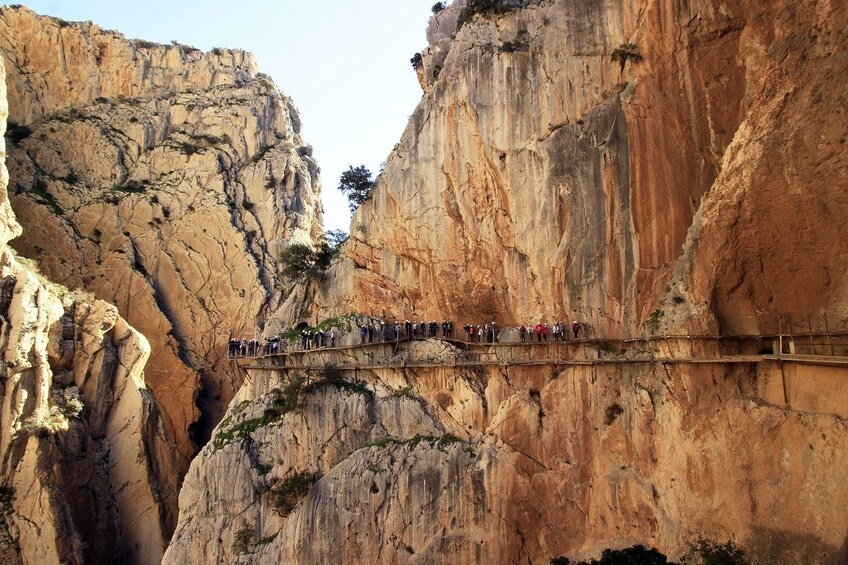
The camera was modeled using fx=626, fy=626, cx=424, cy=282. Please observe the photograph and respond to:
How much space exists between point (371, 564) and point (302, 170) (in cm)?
4048

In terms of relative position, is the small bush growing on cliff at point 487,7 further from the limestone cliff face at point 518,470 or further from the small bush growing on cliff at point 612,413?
the small bush growing on cliff at point 612,413

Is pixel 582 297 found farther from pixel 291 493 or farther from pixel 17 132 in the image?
pixel 17 132

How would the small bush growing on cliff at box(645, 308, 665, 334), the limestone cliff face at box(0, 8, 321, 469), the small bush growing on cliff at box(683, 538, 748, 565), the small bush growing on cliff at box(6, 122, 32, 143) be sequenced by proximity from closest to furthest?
the small bush growing on cliff at box(683, 538, 748, 565), the small bush growing on cliff at box(645, 308, 665, 334), the limestone cliff face at box(0, 8, 321, 469), the small bush growing on cliff at box(6, 122, 32, 143)

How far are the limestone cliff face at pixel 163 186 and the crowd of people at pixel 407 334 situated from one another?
1736cm

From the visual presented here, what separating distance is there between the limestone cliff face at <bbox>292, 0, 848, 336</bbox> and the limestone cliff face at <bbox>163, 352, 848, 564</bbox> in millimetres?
3443

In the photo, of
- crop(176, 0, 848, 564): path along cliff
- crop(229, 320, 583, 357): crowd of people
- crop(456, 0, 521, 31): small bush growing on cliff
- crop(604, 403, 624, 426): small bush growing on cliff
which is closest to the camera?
crop(176, 0, 848, 564): path along cliff

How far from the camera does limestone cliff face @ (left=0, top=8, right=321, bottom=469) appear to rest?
49.1m

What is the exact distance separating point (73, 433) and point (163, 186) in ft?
76.4

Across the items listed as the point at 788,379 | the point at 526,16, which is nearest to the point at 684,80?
the point at 526,16

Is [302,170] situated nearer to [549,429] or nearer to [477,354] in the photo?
[477,354]

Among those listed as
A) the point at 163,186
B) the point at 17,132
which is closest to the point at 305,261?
the point at 163,186

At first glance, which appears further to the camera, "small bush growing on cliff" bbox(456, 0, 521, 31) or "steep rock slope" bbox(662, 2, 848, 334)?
"small bush growing on cliff" bbox(456, 0, 521, 31)

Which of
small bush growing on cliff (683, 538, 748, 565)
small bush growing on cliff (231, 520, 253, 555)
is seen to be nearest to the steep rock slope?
small bush growing on cliff (683, 538, 748, 565)

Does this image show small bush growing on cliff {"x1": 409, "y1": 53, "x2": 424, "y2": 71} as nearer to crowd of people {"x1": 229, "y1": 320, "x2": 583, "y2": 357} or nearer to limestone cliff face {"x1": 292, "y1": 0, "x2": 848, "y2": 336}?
limestone cliff face {"x1": 292, "y1": 0, "x2": 848, "y2": 336}
